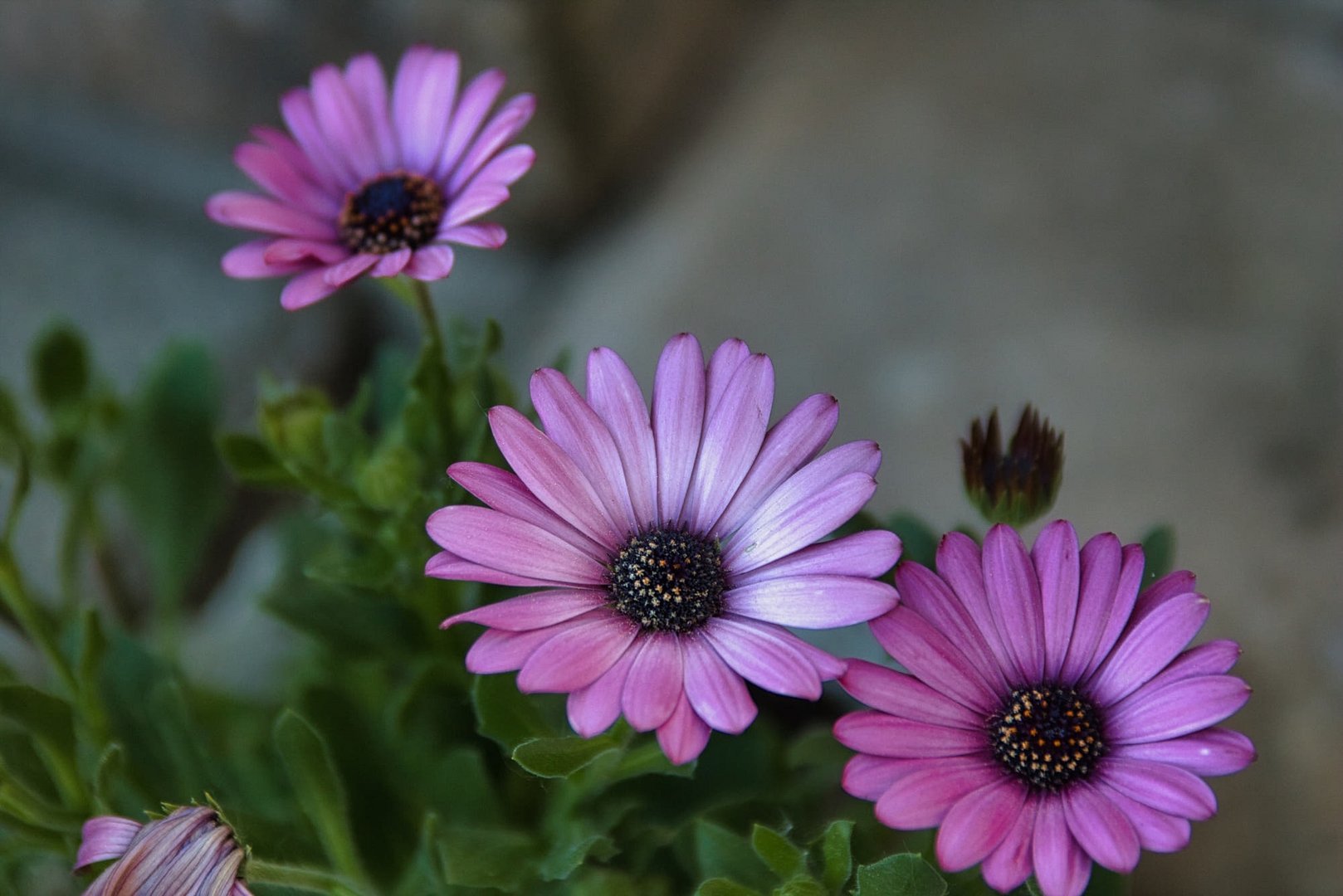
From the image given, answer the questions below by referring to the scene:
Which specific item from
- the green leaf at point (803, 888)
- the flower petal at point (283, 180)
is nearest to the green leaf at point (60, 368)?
the flower petal at point (283, 180)

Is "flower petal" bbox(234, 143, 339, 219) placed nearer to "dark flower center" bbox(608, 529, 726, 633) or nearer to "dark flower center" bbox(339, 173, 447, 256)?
"dark flower center" bbox(339, 173, 447, 256)

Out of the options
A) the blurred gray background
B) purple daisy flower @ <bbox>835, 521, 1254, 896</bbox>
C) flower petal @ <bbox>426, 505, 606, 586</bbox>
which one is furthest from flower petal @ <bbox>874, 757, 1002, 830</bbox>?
the blurred gray background

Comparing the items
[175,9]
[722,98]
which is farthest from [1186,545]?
[175,9]

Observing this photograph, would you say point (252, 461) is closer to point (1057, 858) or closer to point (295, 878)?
point (295, 878)

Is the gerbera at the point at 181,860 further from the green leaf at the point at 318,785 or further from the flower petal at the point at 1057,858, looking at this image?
the flower petal at the point at 1057,858

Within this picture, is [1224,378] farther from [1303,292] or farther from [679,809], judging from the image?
[679,809]

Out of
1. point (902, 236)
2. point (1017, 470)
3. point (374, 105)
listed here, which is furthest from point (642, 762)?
point (902, 236)
